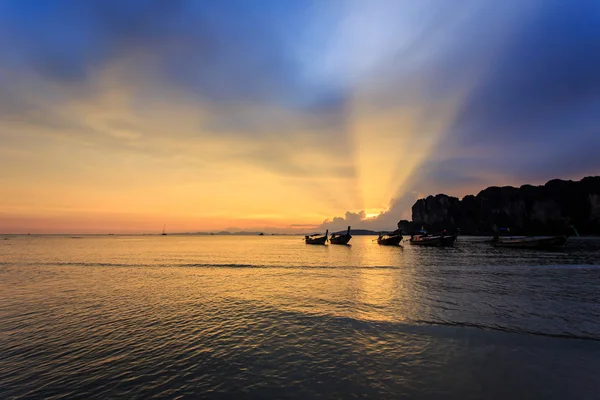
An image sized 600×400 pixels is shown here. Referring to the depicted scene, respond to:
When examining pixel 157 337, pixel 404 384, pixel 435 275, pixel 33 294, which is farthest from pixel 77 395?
pixel 435 275

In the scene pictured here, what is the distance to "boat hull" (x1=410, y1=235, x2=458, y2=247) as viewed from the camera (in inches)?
3791

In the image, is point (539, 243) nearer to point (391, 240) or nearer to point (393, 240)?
A: point (393, 240)

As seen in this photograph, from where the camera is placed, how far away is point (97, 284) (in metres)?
28.3

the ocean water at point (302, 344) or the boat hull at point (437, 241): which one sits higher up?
the boat hull at point (437, 241)

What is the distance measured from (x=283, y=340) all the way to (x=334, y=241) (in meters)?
116

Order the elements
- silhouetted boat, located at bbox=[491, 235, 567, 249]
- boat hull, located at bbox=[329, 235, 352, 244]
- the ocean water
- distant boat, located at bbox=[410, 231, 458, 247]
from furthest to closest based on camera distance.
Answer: boat hull, located at bbox=[329, 235, 352, 244]
distant boat, located at bbox=[410, 231, 458, 247]
silhouetted boat, located at bbox=[491, 235, 567, 249]
the ocean water

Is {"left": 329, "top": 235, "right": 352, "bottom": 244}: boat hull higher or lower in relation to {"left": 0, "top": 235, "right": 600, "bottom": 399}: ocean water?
higher

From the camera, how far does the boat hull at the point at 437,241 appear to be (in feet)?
316

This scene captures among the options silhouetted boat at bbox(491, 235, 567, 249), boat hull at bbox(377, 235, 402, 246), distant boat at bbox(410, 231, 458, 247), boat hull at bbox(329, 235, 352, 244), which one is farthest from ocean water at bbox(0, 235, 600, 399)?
boat hull at bbox(329, 235, 352, 244)

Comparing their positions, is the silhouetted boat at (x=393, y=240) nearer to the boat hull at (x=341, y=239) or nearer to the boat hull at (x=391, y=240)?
the boat hull at (x=391, y=240)

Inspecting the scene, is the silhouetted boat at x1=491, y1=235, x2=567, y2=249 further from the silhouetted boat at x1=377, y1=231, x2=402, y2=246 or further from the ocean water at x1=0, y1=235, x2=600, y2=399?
the ocean water at x1=0, y1=235, x2=600, y2=399

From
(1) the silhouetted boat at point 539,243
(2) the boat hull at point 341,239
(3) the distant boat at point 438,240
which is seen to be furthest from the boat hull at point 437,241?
(2) the boat hull at point 341,239

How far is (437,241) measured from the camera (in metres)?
98.7

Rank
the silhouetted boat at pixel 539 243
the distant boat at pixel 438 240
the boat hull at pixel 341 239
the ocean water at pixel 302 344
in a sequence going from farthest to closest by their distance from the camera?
the boat hull at pixel 341 239 → the distant boat at pixel 438 240 → the silhouetted boat at pixel 539 243 → the ocean water at pixel 302 344
